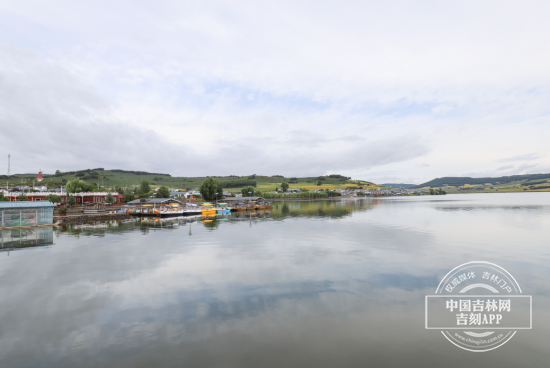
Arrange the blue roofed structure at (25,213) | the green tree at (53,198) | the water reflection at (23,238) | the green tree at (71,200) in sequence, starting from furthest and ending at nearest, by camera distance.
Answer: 1. the green tree at (71,200)
2. the green tree at (53,198)
3. the blue roofed structure at (25,213)
4. the water reflection at (23,238)

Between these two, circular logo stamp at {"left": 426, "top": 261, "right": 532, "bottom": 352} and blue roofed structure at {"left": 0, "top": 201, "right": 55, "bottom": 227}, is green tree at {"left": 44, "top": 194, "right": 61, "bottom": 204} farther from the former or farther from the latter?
circular logo stamp at {"left": 426, "top": 261, "right": 532, "bottom": 352}

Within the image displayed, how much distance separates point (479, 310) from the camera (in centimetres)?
1304

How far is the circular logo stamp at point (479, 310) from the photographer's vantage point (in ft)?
36.4

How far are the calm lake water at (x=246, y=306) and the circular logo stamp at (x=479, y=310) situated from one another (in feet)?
1.46

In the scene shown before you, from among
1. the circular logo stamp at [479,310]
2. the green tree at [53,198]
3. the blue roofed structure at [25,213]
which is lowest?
the circular logo stamp at [479,310]

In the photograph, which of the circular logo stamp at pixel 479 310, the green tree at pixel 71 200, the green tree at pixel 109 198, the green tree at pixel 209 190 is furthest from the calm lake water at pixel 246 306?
the green tree at pixel 209 190

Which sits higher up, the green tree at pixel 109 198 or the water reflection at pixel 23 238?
the green tree at pixel 109 198

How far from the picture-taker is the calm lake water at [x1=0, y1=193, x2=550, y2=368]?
32.6 feet

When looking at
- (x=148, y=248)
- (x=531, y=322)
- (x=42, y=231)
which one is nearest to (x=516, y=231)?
(x=531, y=322)

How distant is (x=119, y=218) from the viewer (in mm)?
66875

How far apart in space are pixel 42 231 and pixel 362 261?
49.2 m

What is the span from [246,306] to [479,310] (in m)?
11.6

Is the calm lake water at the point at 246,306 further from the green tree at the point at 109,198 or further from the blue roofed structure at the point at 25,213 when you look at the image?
the green tree at the point at 109,198

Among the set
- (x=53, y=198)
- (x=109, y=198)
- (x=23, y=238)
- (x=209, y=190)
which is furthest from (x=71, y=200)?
(x=23, y=238)
